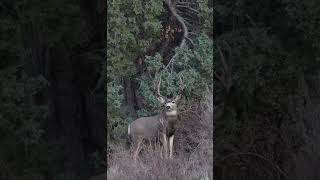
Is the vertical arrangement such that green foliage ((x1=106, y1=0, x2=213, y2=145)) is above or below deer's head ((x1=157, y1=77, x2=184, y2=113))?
above

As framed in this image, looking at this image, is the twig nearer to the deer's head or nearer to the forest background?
the forest background

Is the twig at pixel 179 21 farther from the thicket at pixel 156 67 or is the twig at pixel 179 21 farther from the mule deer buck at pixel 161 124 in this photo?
the mule deer buck at pixel 161 124

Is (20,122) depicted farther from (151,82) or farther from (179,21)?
(179,21)

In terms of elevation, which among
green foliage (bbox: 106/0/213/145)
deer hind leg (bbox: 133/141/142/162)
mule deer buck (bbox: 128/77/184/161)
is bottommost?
deer hind leg (bbox: 133/141/142/162)

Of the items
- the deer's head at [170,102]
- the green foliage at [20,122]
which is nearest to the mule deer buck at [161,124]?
the deer's head at [170,102]

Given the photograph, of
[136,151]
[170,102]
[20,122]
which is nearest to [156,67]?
[170,102]

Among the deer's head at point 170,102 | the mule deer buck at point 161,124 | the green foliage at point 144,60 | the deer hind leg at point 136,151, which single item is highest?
the green foliage at point 144,60

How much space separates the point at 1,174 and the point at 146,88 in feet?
3.62

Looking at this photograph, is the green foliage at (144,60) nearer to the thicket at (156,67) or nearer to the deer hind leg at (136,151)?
the thicket at (156,67)

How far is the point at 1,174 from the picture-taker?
16.8ft

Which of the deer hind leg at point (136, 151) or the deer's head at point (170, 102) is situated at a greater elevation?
the deer's head at point (170, 102)

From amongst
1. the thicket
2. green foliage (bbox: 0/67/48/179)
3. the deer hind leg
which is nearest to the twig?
the thicket

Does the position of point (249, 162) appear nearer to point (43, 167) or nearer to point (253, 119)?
point (253, 119)

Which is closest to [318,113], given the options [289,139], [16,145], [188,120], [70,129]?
[289,139]
